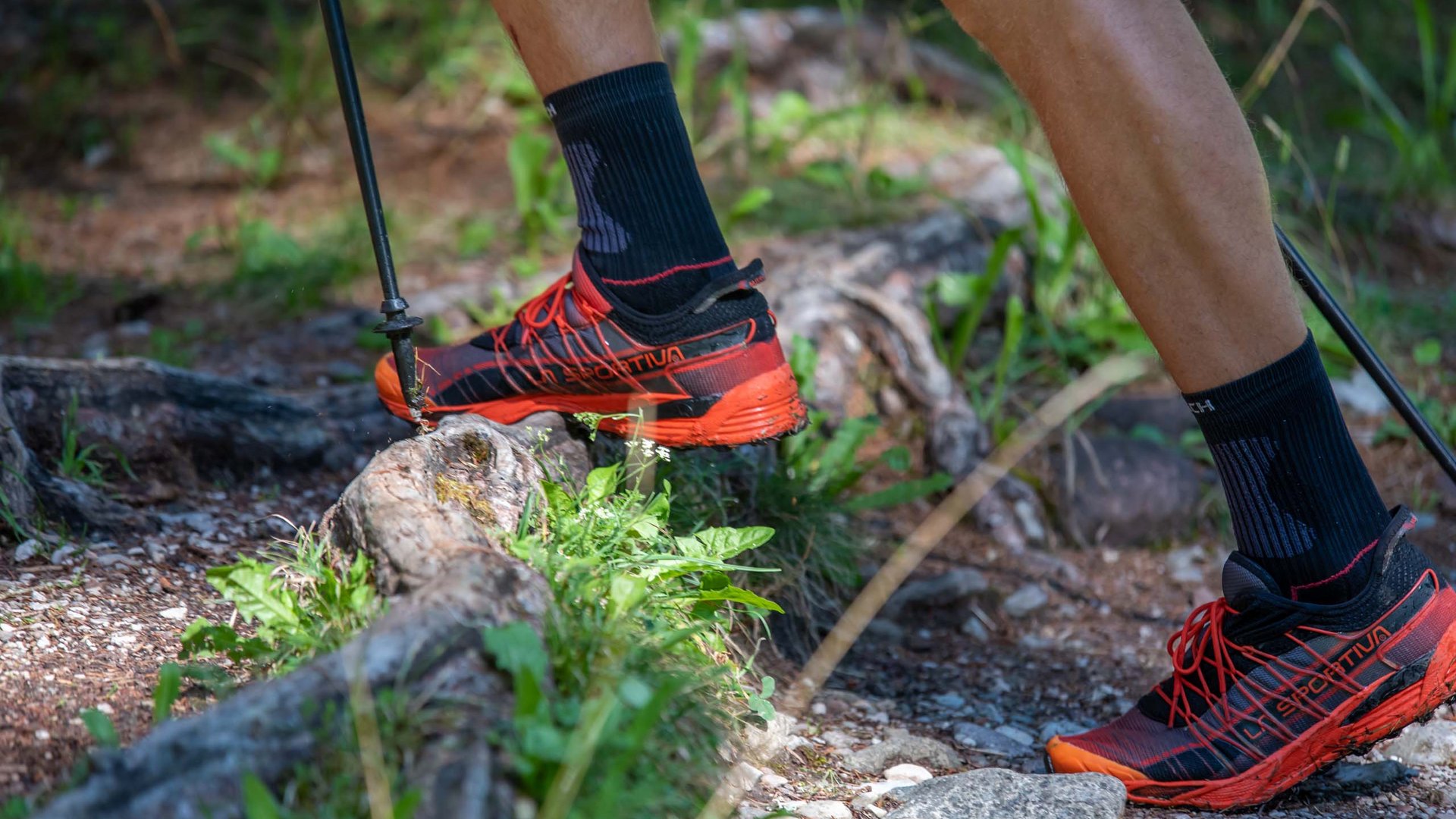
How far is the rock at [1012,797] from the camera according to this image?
139 centimetres

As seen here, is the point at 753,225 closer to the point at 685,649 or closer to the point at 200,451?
the point at 200,451

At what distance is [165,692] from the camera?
1197 mm

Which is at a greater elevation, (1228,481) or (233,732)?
(233,732)

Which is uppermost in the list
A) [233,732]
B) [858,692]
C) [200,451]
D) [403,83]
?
[403,83]

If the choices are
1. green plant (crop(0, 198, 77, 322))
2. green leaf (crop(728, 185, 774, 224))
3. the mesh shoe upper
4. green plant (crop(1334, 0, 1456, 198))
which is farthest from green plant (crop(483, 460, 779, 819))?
green plant (crop(1334, 0, 1456, 198))

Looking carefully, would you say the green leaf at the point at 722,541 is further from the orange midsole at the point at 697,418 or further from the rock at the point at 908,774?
the rock at the point at 908,774

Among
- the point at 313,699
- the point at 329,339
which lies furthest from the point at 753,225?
the point at 313,699

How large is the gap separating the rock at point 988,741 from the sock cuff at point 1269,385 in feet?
2.08

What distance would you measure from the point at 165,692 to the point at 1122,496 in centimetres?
225

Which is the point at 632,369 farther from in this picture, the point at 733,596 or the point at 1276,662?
the point at 1276,662

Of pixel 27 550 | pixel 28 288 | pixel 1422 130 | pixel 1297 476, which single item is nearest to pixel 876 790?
pixel 1297 476

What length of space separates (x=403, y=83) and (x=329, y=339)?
2.10 metres

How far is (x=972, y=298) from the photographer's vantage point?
3.14 m

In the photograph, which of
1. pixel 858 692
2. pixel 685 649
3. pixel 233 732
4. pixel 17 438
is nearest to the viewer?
pixel 233 732
